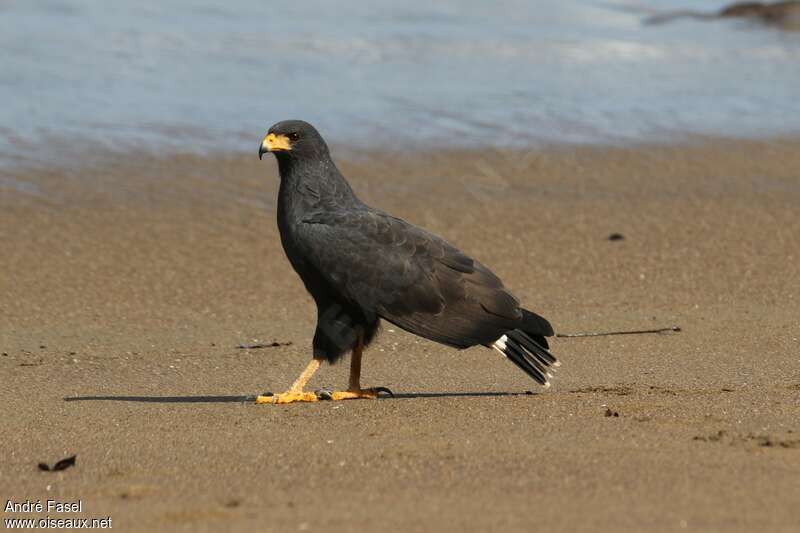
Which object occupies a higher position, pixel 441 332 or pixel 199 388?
pixel 441 332

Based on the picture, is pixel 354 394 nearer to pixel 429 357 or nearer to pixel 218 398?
pixel 218 398

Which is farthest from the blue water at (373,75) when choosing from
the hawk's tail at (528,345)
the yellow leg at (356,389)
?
the hawk's tail at (528,345)

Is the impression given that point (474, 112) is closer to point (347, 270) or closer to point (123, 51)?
point (123, 51)

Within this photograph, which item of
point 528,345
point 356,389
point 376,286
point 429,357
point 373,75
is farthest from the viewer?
point 373,75

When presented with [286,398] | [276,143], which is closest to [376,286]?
[286,398]

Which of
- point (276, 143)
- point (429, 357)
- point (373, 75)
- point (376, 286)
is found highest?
point (276, 143)

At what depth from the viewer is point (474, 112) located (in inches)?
605

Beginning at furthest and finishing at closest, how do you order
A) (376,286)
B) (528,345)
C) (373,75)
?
1. (373,75)
2. (528,345)
3. (376,286)

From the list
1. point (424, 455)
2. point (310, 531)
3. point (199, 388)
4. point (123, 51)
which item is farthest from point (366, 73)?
point (310, 531)

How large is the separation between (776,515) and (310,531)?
1.51m

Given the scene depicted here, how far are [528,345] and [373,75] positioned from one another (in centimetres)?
1068

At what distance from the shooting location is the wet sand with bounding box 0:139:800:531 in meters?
5.09

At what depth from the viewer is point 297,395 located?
710cm

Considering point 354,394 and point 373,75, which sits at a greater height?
point 354,394
